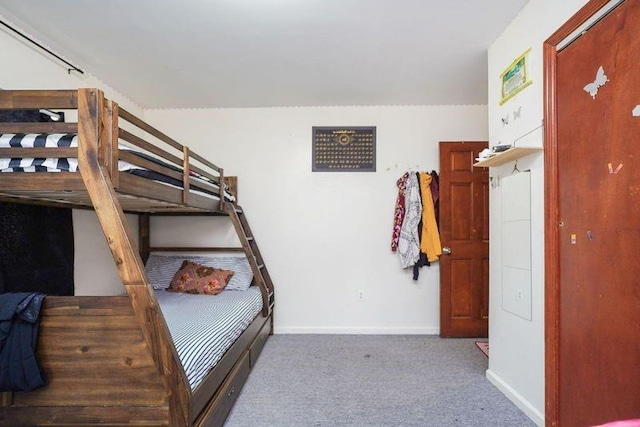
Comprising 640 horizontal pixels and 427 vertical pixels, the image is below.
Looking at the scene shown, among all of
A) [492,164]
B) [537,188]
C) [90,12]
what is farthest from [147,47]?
[537,188]

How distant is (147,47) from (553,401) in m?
3.31

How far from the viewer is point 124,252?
130cm

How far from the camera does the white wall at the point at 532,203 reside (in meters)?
1.81

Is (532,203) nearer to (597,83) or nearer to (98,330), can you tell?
(597,83)

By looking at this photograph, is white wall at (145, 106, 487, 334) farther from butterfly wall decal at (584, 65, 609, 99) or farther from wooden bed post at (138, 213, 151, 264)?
butterfly wall decal at (584, 65, 609, 99)

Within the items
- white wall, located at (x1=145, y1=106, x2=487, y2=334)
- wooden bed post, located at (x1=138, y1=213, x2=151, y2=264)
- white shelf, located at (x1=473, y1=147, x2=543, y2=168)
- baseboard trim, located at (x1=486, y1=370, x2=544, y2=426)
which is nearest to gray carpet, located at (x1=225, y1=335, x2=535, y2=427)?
baseboard trim, located at (x1=486, y1=370, x2=544, y2=426)

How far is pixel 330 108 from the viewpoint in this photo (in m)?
3.49

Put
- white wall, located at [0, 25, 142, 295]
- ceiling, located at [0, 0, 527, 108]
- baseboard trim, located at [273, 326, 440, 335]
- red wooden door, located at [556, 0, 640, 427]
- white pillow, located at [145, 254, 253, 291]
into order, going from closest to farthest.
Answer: red wooden door, located at [556, 0, 640, 427] < ceiling, located at [0, 0, 527, 108] < white wall, located at [0, 25, 142, 295] < white pillow, located at [145, 254, 253, 291] < baseboard trim, located at [273, 326, 440, 335]

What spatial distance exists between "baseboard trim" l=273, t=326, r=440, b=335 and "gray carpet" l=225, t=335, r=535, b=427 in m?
0.20

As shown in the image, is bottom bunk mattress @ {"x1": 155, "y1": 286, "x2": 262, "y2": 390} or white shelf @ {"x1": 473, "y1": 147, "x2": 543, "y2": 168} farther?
white shelf @ {"x1": 473, "y1": 147, "x2": 543, "y2": 168}

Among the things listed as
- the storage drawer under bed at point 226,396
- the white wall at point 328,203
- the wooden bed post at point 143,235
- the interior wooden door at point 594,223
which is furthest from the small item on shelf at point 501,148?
the wooden bed post at point 143,235

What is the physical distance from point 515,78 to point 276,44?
1575 mm

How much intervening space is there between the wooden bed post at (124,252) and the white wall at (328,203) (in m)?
2.19

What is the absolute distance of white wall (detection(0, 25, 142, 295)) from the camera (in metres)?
2.06
